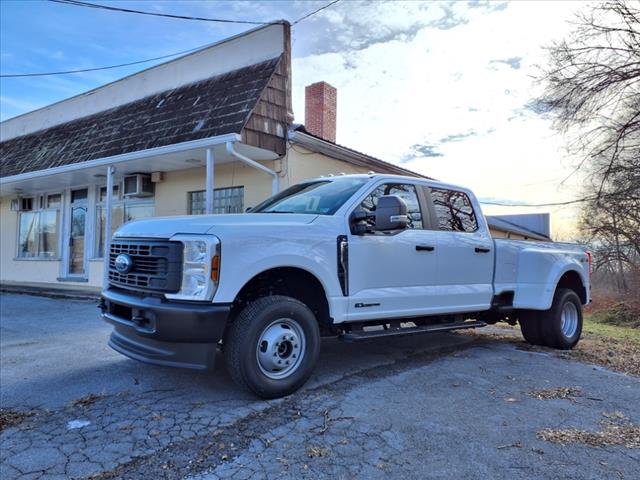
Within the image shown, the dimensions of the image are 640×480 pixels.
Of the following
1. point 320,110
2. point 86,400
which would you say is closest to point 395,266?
point 86,400

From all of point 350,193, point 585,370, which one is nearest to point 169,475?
point 350,193

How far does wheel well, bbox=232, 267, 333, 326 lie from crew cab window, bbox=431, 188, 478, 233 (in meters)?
1.89

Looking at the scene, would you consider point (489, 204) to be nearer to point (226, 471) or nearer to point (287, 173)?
point (287, 173)

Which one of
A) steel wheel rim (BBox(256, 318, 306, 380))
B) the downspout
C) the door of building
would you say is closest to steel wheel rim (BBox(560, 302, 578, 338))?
steel wheel rim (BBox(256, 318, 306, 380))

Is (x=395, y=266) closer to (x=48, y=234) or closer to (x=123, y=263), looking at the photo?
(x=123, y=263)

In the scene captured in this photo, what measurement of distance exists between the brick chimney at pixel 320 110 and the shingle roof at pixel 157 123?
3112 millimetres

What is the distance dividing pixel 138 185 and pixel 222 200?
2.55m

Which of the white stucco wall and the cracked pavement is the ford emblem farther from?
the white stucco wall

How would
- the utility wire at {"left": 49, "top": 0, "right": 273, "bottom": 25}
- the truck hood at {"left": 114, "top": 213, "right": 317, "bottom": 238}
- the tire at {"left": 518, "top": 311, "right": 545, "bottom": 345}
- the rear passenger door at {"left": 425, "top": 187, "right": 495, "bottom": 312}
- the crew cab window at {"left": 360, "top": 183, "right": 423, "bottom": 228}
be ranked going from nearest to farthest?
the truck hood at {"left": 114, "top": 213, "right": 317, "bottom": 238}
the crew cab window at {"left": 360, "top": 183, "right": 423, "bottom": 228}
the rear passenger door at {"left": 425, "top": 187, "right": 495, "bottom": 312}
the tire at {"left": 518, "top": 311, "right": 545, "bottom": 345}
the utility wire at {"left": 49, "top": 0, "right": 273, "bottom": 25}

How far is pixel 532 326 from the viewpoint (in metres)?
6.60

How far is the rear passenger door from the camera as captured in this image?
215 inches

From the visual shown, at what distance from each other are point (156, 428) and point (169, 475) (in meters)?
0.71

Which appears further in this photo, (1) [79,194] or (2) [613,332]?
(1) [79,194]

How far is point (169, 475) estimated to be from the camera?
2.86 m
